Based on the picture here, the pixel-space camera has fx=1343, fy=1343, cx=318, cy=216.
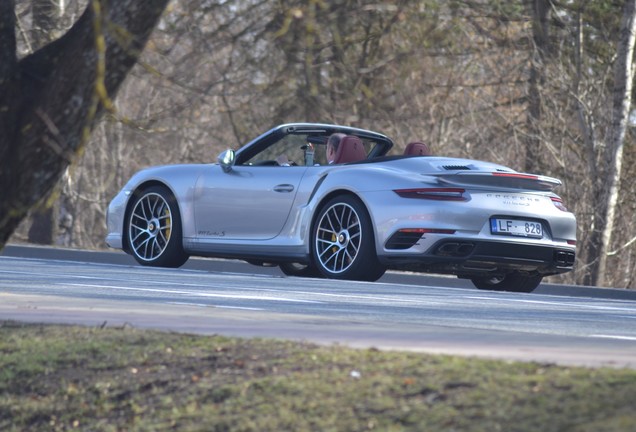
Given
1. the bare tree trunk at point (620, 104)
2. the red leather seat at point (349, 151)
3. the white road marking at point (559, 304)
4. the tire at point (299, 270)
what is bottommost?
the tire at point (299, 270)

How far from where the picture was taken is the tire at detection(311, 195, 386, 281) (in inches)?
464

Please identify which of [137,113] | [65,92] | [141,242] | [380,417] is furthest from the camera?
[137,113]

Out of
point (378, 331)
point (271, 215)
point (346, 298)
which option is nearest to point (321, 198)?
point (271, 215)

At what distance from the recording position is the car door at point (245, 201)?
12625mm

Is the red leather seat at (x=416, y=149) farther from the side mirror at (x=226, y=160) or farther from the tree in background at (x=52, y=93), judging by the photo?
the tree in background at (x=52, y=93)

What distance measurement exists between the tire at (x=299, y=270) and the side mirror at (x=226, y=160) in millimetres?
1455

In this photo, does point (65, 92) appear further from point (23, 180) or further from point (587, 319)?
point (587, 319)

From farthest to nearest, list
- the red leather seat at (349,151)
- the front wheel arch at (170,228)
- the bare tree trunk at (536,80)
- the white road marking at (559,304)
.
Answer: the bare tree trunk at (536,80) → the front wheel arch at (170,228) → the red leather seat at (349,151) → the white road marking at (559,304)

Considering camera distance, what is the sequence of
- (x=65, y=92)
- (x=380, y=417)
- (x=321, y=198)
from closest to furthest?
(x=380, y=417)
(x=65, y=92)
(x=321, y=198)

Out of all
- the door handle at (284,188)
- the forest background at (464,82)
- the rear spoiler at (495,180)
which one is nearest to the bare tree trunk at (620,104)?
the forest background at (464,82)

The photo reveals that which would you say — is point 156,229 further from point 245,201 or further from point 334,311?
point 334,311

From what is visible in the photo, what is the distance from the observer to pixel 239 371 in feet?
19.4

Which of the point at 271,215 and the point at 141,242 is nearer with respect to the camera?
the point at 271,215

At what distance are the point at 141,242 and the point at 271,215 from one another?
1.77m
